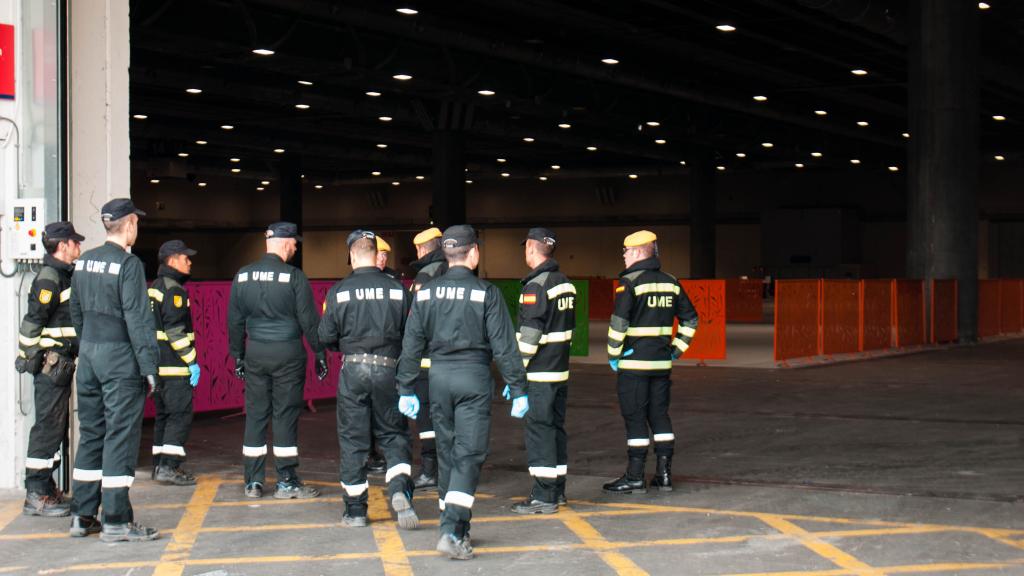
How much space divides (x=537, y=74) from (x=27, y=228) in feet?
73.8

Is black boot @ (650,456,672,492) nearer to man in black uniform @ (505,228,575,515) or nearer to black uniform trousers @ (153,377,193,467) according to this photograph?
man in black uniform @ (505,228,575,515)

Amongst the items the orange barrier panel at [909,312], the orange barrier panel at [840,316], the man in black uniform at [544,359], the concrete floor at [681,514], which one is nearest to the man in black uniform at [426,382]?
the concrete floor at [681,514]

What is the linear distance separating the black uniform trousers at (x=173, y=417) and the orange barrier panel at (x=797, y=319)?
1332 centimetres

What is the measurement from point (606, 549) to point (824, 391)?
33.3ft

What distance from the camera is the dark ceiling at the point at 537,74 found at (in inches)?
924

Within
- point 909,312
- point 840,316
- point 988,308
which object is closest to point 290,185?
point 988,308

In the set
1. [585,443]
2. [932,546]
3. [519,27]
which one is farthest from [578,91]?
[932,546]

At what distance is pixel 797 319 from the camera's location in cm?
2194

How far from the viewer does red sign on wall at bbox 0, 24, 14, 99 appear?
8922mm

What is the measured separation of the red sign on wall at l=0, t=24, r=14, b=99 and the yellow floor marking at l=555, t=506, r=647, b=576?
16.6 feet

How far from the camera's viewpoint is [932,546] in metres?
7.48

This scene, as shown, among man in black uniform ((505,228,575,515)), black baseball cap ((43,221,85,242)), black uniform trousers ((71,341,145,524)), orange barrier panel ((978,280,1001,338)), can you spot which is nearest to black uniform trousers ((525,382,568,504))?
man in black uniform ((505,228,575,515))

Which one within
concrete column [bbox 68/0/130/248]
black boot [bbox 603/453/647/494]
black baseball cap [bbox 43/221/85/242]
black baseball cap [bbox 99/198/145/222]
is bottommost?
black boot [bbox 603/453/647/494]

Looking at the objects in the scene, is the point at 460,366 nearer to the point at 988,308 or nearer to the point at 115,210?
the point at 115,210
